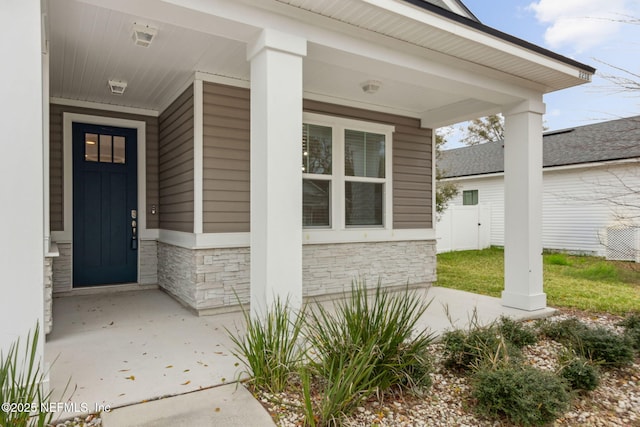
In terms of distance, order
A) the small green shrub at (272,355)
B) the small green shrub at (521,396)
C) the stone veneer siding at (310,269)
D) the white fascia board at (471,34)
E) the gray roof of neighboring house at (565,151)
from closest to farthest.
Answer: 1. the small green shrub at (521,396)
2. the small green shrub at (272,355)
3. the white fascia board at (471,34)
4. the stone veneer siding at (310,269)
5. the gray roof of neighboring house at (565,151)

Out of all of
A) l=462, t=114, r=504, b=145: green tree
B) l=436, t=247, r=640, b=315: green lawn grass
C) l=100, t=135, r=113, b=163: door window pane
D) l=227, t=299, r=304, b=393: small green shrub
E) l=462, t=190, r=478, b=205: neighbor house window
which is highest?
l=462, t=114, r=504, b=145: green tree

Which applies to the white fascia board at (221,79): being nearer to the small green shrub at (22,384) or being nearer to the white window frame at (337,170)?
the white window frame at (337,170)

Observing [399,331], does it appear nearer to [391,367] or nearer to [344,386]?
[391,367]

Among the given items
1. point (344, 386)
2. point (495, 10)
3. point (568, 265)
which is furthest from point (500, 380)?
point (495, 10)

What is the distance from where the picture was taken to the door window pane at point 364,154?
5.71 meters

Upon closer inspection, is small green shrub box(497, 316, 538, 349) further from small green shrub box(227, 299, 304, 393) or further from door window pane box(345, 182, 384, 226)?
door window pane box(345, 182, 384, 226)

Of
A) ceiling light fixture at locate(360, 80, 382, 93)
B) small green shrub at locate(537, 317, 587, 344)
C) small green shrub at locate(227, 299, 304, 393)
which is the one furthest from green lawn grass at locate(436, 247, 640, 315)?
small green shrub at locate(227, 299, 304, 393)

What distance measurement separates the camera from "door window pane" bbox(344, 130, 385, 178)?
571cm

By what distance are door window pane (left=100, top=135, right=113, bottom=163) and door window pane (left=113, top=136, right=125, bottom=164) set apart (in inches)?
2.6

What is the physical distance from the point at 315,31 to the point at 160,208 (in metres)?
3.81

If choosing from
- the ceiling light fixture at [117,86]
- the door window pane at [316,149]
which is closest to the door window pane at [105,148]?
the ceiling light fixture at [117,86]

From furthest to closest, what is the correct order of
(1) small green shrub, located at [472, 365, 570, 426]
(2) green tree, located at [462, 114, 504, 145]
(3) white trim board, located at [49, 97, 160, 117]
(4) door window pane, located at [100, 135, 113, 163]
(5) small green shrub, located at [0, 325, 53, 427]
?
(2) green tree, located at [462, 114, 504, 145] → (4) door window pane, located at [100, 135, 113, 163] → (3) white trim board, located at [49, 97, 160, 117] → (1) small green shrub, located at [472, 365, 570, 426] → (5) small green shrub, located at [0, 325, 53, 427]

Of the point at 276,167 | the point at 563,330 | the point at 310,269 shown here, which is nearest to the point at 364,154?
the point at 310,269

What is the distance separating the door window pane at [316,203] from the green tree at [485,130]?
1885 centimetres
